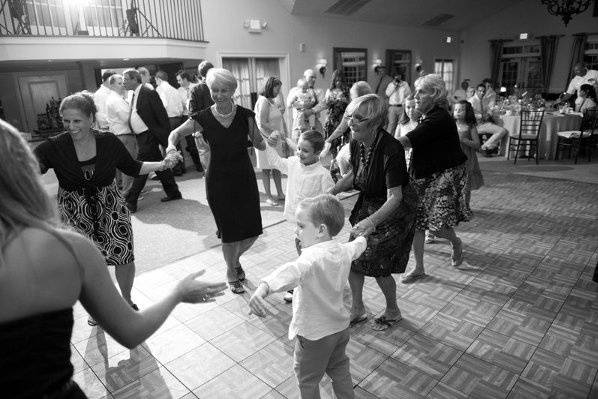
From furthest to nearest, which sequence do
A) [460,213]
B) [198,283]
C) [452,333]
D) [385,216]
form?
1. [460,213]
2. [452,333]
3. [385,216]
4. [198,283]

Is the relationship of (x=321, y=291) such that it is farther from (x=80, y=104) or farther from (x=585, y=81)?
(x=585, y=81)

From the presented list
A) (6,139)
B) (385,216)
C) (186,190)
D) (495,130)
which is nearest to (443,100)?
(385,216)

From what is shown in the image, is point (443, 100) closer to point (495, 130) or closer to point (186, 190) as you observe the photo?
point (186, 190)

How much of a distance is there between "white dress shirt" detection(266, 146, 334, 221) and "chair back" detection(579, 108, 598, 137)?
22.9ft

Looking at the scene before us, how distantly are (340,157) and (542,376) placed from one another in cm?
177

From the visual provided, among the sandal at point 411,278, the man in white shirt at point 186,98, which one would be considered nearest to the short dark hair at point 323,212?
the sandal at point 411,278

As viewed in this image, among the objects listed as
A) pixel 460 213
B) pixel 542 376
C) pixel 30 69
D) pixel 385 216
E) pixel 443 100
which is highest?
pixel 30 69

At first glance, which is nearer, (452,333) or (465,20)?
(452,333)

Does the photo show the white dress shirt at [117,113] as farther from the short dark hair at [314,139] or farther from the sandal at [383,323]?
the sandal at [383,323]

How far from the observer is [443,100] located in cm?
289

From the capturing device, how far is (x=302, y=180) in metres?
2.77

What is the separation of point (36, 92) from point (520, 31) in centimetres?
1640

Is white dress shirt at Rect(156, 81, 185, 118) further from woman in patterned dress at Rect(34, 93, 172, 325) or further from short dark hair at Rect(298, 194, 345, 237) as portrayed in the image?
short dark hair at Rect(298, 194, 345, 237)

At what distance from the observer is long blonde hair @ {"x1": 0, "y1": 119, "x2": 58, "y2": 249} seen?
84 cm
